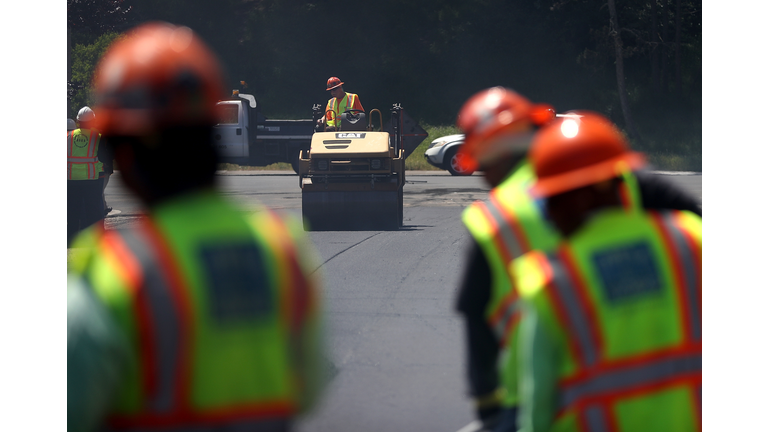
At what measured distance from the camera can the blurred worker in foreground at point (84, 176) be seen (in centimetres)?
1079

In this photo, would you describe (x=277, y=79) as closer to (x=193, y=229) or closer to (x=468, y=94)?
(x=468, y=94)

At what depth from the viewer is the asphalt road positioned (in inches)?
205

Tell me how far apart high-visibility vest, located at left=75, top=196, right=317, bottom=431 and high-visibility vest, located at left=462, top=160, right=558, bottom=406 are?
89cm

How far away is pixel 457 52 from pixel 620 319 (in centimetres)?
3973

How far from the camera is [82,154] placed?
10852mm

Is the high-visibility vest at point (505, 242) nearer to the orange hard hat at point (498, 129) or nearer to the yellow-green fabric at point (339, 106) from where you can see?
the orange hard hat at point (498, 129)

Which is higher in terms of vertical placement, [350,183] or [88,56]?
[88,56]

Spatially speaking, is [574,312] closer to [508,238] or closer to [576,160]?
[576,160]

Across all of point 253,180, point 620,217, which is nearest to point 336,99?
point 253,180

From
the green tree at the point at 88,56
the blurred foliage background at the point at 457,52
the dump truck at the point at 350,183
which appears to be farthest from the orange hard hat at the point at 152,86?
the blurred foliage background at the point at 457,52

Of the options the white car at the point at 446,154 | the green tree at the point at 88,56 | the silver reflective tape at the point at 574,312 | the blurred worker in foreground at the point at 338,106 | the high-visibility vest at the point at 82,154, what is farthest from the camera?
the green tree at the point at 88,56

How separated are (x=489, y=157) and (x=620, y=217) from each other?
96 centimetres

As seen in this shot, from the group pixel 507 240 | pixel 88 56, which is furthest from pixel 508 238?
pixel 88 56

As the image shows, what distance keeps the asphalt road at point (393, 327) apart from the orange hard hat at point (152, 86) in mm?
163
